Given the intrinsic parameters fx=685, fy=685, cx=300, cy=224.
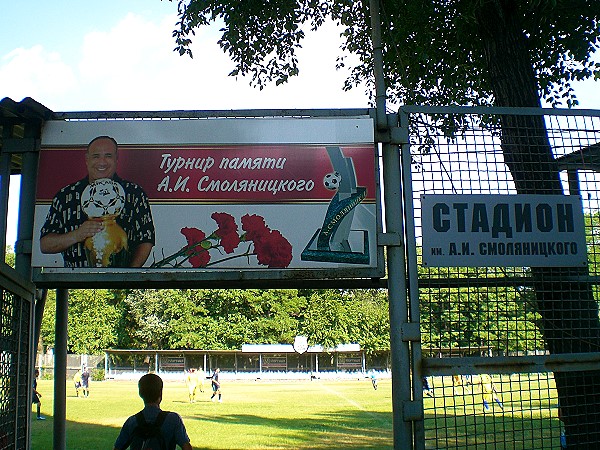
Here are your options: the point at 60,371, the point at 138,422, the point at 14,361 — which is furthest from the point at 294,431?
the point at 138,422

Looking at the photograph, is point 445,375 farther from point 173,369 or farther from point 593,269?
point 173,369

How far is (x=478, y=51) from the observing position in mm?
12375

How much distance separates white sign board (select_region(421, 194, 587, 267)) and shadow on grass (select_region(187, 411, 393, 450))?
10.9 m

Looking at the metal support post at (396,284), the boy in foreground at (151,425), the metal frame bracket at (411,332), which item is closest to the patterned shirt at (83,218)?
the boy in foreground at (151,425)

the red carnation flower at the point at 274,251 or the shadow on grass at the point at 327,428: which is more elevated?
the red carnation flower at the point at 274,251

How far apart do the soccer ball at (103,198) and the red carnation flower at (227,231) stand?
0.80 m

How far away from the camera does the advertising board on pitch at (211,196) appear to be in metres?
5.52

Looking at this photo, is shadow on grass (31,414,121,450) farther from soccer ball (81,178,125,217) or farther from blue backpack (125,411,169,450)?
blue backpack (125,411,169,450)

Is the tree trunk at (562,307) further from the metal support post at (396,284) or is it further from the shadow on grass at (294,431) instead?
the shadow on grass at (294,431)

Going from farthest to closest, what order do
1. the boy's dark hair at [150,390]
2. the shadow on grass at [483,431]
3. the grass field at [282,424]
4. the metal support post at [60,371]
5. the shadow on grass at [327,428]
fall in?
the shadow on grass at [327,428] → the grass field at [282,424] → the metal support post at [60,371] → the shadow on grass at [483,431] → the boy's dark hair at [150,390]

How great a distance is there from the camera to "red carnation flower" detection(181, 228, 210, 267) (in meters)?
5.51

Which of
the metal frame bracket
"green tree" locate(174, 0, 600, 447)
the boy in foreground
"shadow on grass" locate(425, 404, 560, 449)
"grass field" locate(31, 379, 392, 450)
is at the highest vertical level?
"green tree" locate(174, 0, 600, 447)

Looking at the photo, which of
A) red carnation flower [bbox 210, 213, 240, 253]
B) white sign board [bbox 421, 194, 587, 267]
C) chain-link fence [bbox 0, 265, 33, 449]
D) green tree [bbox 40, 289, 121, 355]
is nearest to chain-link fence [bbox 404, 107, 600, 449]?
white sign board [bbox 421, 194, 587, 267]

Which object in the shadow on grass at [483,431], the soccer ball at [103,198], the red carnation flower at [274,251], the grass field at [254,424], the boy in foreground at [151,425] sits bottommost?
the grass field at [254,424]
